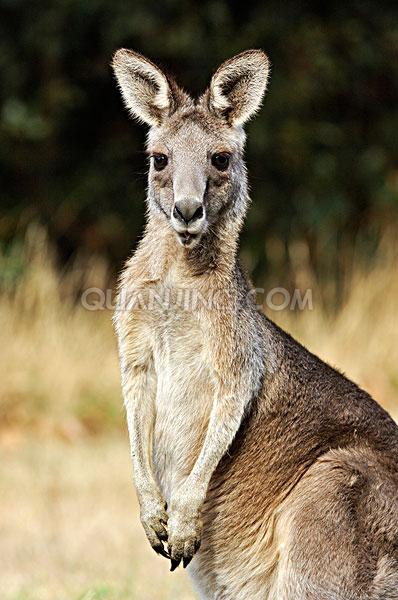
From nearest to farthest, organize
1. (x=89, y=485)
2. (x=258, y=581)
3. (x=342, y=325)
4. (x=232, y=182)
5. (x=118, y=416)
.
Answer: (x=258, y=581) → (x=232, y=182) → (x=89, y=485) → (x=118, y=416) → (x=342, y=325)

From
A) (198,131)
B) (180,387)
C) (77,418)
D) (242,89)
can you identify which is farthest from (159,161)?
(77,418)

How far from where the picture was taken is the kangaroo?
434 cm

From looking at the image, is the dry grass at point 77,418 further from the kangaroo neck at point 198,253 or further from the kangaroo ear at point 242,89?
the kangaroo ear at point 242,89

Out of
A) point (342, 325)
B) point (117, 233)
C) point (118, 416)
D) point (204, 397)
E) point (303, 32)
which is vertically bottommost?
point (204, 397)

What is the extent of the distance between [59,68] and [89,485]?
5.71 metres

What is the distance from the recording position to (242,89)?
15.7 feet

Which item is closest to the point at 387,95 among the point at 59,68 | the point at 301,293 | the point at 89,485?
the point at 301,293

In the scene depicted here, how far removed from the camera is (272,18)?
12.2 m

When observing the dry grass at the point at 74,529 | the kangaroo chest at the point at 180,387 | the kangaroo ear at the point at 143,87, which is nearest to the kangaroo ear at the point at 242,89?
the kangaroo ear at the point at 143,87

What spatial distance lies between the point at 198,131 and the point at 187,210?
0.46 meters

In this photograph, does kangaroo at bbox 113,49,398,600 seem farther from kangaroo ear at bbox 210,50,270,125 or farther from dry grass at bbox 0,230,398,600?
dry grass at bbox 0,230,398,600

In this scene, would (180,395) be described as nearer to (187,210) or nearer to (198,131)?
(187,210)

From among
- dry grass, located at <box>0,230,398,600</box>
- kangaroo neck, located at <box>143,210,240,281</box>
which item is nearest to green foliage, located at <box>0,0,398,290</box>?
dry grass, located at <box>0,230,398,600</box>

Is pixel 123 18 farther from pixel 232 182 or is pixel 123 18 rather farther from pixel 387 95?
pixel 232 182
